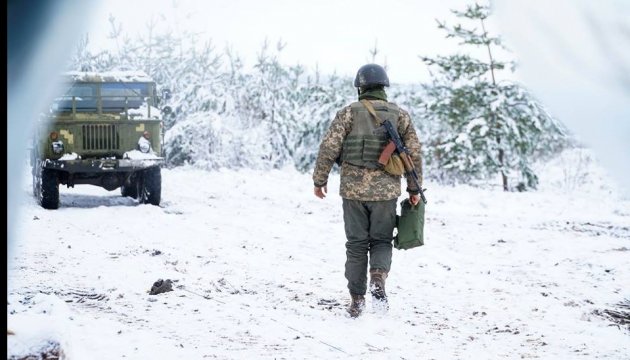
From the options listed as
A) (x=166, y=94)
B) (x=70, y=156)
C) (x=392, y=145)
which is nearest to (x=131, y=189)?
(x=70, y=156)

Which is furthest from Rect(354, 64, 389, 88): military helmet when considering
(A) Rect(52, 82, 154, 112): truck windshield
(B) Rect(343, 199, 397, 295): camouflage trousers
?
(A) Rect(52, 82, 154, 112): truck windshield

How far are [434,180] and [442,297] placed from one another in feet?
42.7

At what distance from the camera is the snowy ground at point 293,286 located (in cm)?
316

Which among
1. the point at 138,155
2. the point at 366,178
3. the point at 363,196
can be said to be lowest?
the point at 138,155

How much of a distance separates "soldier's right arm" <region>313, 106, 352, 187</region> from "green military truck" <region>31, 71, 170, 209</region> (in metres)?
5.24

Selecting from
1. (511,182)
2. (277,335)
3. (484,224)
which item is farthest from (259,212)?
(511,182)

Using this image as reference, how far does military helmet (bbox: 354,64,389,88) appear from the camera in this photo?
4008mm

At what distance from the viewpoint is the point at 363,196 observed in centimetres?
400

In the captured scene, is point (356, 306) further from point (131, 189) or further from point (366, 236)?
point (131, 189)

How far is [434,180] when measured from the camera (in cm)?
1728

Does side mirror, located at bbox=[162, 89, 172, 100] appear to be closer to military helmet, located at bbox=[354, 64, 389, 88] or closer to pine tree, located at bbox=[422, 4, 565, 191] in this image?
military helmet, located at bbox=[354, 64, 389, 88]

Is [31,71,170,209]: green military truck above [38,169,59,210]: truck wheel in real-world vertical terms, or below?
above

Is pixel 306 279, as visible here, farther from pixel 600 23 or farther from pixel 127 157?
pixel 127 157

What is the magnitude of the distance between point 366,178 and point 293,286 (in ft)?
3.68
